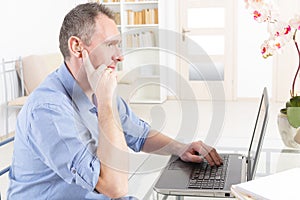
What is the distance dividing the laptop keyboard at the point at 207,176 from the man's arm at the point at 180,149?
0.10ft

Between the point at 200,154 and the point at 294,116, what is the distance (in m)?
0.48

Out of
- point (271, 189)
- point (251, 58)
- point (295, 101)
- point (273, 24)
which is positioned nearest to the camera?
point (271, 189)

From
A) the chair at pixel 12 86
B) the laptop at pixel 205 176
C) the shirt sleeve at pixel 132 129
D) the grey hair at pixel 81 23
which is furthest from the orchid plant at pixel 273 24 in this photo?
the chair at pixel 12 86

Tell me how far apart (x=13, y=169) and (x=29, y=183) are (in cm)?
9

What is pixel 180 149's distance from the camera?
1.65 m

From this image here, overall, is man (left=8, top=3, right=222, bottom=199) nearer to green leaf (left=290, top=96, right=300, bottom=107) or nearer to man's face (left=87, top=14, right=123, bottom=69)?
man's face (left=87, top=14, right=123, bottom=69)

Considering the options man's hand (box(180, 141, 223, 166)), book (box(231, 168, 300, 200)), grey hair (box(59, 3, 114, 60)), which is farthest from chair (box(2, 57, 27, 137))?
book (box(231, 168, 300, 200))

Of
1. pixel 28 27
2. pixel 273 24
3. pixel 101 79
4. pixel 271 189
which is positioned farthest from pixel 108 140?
pixel 28 27

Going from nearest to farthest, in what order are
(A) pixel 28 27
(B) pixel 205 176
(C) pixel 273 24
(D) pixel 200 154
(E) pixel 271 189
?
(E) pixel 271 189 → (B) pixel 205 176 → (D) pixel 200 154 → (C) pixel 273 24 → (A) pixel 28 27

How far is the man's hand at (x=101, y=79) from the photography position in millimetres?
1204

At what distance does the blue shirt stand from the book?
0.35 metres

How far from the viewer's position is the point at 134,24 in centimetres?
581

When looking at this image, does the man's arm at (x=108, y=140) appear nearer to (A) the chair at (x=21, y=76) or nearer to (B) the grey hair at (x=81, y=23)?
(B) the grey hair at (x=81, y=23)

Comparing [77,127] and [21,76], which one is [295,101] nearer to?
[77,127]
